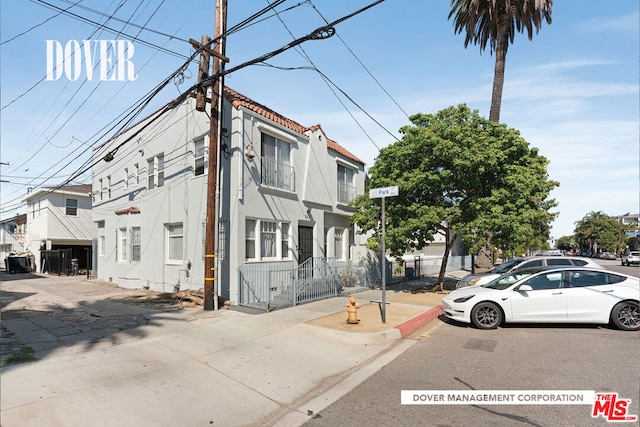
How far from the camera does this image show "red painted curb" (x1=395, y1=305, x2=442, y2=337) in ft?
27.0

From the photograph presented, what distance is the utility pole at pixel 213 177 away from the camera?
10.1 meters

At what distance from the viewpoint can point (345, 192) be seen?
1741 cm

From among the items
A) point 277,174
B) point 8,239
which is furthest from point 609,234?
point 8,239

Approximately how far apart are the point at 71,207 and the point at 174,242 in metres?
19.5

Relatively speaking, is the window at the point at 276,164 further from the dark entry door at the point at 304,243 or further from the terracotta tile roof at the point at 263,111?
the dark entry door at the point at 304,243

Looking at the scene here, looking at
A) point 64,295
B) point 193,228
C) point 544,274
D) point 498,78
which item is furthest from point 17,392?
point 498,78

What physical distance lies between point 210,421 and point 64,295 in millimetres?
12695

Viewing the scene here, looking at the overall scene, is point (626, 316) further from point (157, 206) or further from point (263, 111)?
point (157, 206)

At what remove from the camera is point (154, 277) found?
14.4 metres

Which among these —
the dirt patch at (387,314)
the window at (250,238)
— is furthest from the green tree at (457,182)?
the window at (250,238)

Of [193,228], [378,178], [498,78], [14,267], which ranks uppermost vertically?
[498,78]

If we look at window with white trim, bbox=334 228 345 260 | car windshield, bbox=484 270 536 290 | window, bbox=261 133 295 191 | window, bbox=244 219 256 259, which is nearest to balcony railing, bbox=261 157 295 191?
window, bbox=261 133 295 191

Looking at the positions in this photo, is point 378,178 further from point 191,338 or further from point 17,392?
point 17,392

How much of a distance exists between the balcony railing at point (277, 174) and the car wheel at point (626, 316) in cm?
982
